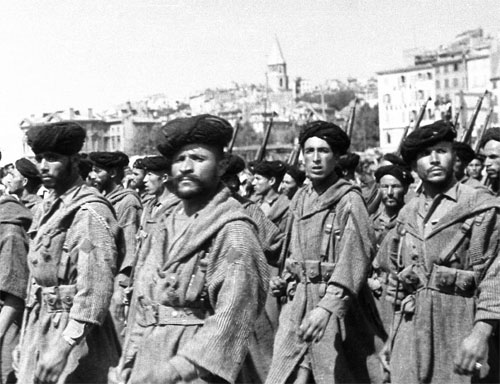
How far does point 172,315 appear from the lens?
615cm

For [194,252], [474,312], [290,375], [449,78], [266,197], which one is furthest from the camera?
[449,78]

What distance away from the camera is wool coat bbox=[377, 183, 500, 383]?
7617mm

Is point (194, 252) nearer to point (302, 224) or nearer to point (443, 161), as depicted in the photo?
point (443, 161)

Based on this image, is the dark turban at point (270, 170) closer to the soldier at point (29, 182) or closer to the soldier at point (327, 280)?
the soldier at point (29, 182)

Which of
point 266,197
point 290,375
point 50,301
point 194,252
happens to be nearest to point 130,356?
point 194,252

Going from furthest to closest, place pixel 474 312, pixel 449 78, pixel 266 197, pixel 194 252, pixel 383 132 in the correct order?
pixel 383 132 < pixel 449 78 < pixel 266 197 < pixel 474 312 < pixel 194 252

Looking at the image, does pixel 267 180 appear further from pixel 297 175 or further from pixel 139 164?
pixel 139 164

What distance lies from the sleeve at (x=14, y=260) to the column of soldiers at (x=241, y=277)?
10 millimetres

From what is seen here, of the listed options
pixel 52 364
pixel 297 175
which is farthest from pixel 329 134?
pixel 297 175

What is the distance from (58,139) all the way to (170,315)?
2.26 metres

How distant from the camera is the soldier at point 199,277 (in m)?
5.88

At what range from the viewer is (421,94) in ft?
484

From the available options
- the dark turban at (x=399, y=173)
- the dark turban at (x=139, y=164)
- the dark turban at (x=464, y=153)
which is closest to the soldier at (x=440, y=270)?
the dark turban at (x=464, y=153)

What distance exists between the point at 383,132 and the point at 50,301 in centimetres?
14878
